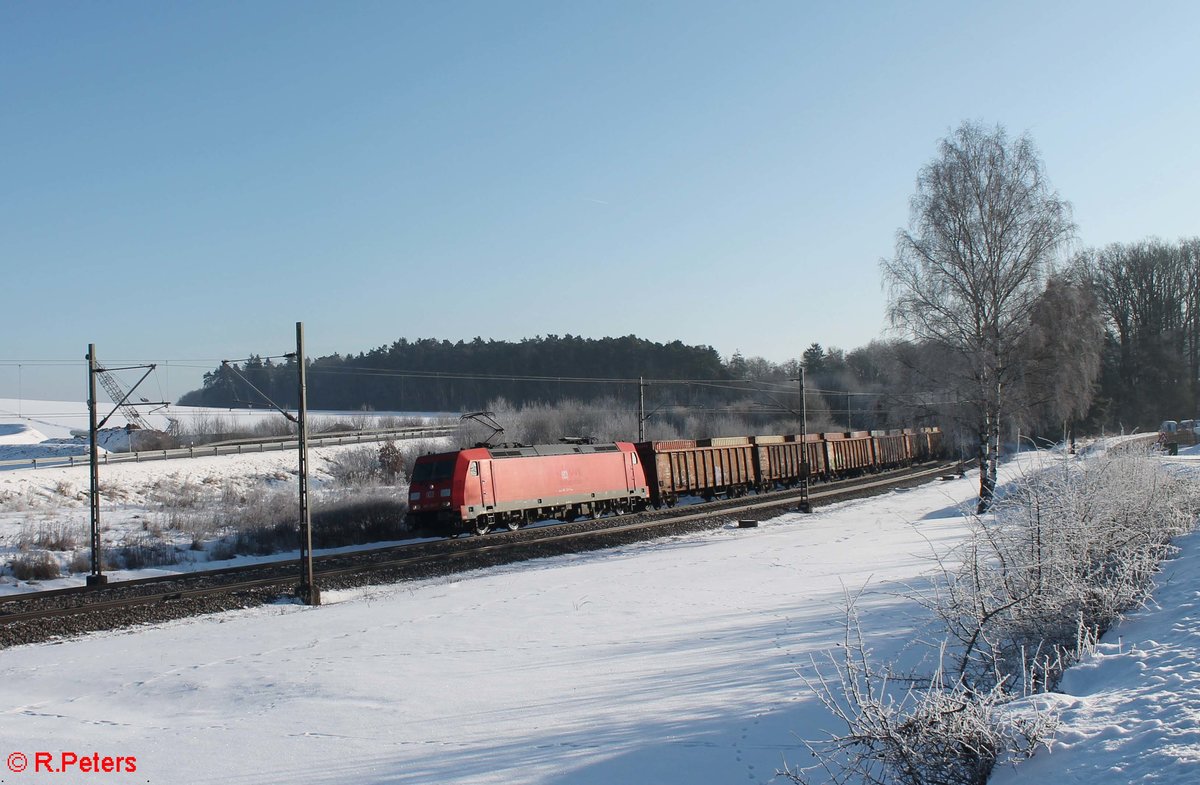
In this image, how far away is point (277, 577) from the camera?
18047 mm

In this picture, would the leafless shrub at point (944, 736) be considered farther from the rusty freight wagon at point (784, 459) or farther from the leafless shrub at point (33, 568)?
the rusty freight wagon at point (784, 459)

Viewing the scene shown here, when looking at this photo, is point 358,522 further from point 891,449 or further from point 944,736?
point 891,449

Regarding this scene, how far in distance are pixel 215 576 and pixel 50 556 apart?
656cm

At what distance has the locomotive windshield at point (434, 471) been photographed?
928 inches

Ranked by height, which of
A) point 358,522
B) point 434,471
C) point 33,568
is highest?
point 434,471

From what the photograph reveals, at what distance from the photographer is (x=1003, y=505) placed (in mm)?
8891

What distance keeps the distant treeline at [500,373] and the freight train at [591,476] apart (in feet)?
119

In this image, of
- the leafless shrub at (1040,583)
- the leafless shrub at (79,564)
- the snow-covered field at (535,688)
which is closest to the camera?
the snow-covered field at (535,688)

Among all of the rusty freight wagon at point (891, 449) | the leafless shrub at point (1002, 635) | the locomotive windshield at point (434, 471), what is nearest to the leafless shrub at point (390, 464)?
the locomotive windshield at point (434, 471)

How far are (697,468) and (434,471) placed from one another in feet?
45.6

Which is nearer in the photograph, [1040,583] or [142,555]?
[1040,583]

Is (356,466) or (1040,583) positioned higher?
(356,466)

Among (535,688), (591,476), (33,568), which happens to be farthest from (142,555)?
(535,688)

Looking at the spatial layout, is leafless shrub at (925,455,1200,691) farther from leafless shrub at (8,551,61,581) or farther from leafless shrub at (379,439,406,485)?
leafless shrub at (379,439,406,485)
